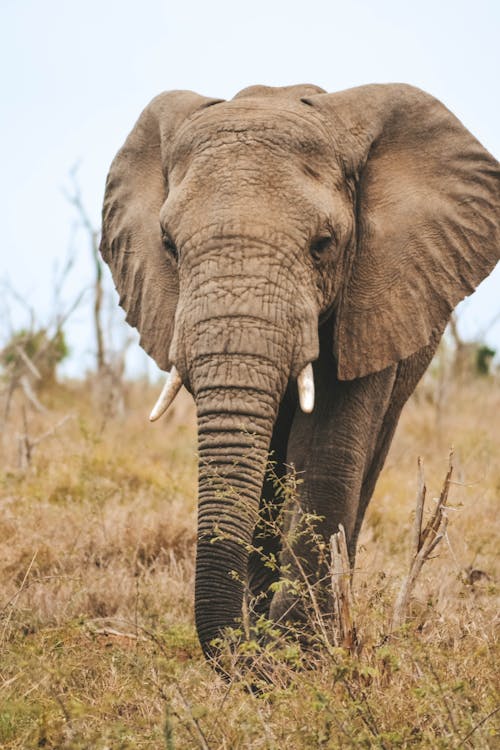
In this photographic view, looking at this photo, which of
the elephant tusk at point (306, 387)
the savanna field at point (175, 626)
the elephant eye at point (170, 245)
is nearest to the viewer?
the savanna field at point (175, 626)

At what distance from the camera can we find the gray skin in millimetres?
4570

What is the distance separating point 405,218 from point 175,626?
2.02 metres

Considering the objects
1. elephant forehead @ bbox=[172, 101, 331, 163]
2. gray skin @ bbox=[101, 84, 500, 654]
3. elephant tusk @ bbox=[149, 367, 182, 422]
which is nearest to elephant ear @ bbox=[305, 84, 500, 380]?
gray skin @ bbox=[101, 84, 500, 654]

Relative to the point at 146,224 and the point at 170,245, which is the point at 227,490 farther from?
the point at 146,224

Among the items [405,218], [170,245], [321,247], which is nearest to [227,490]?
[321,247]

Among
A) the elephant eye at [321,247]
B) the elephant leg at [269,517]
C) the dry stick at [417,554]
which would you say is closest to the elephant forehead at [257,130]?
the elephant eye at [321,247]

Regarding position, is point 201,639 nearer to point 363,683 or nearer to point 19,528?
point 363,683

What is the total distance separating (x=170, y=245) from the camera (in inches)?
204

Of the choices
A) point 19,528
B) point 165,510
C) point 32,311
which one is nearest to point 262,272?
point 19,528

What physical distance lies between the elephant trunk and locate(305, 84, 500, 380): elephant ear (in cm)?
77

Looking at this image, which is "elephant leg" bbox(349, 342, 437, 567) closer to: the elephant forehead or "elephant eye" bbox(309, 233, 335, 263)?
"elephant eye" bbox(309, 233, 335, 263)

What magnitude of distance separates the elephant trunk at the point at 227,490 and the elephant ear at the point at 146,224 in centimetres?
86

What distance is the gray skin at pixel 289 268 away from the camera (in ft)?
15.0

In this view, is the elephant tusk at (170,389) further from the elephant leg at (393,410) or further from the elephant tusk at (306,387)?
the elephant leg at (393,410)
